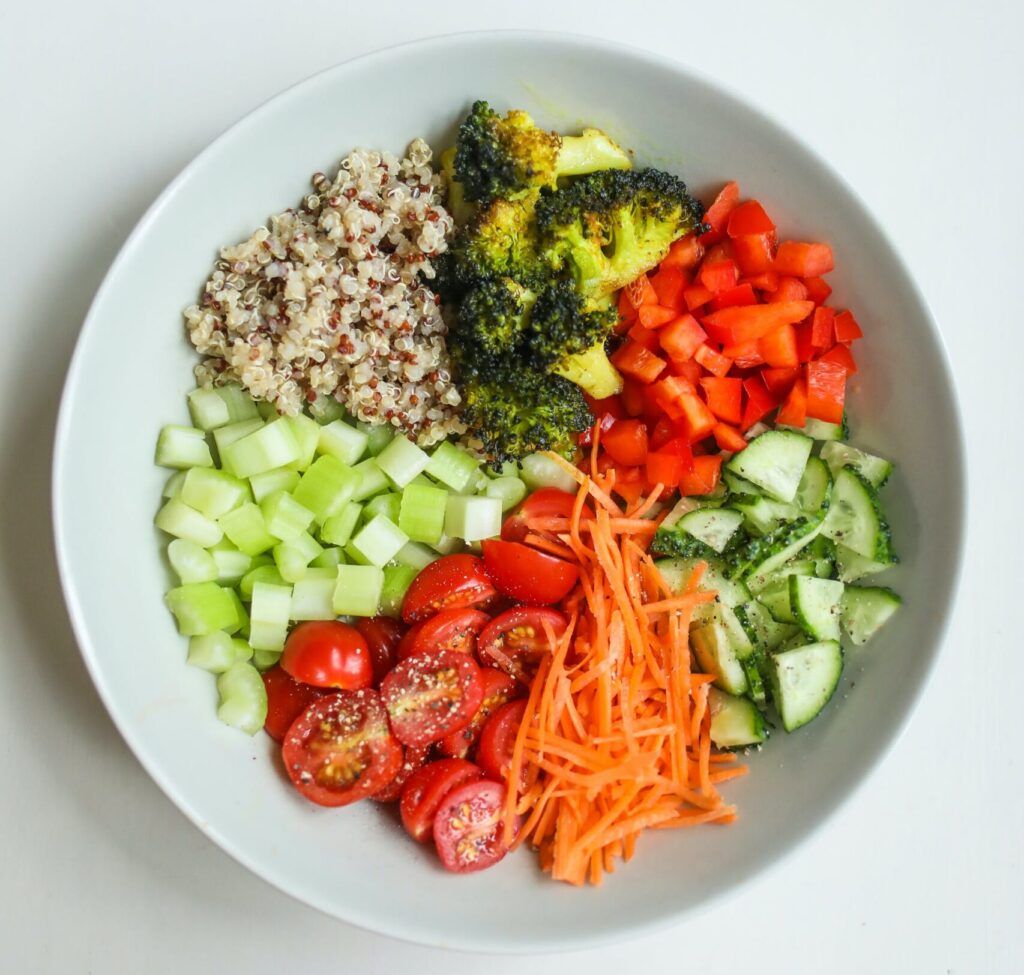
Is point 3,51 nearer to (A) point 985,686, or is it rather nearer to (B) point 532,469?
(B) point 532,469

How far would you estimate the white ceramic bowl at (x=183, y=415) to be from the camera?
2.31m

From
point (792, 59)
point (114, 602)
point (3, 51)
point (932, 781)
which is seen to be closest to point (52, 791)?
point (114, 602)

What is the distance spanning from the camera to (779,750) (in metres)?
2.63

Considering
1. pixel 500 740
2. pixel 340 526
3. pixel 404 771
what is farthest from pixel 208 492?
pixel 500 740

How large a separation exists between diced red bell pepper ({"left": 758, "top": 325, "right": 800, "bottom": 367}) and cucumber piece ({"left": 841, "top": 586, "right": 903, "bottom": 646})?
0.69 m

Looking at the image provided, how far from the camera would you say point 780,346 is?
2.64 m

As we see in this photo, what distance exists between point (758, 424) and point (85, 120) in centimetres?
220

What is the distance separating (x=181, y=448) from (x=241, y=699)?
2.28ft

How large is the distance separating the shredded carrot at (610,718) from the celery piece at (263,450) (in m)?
0.73

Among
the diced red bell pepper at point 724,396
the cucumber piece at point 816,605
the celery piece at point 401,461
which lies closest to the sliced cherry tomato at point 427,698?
the celery piece at point 401,461

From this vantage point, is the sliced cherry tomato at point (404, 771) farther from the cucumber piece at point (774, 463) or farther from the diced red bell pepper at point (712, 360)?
the diced red bell pepper at point (712, 360)

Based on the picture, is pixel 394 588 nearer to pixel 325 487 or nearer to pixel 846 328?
pixel 325 487

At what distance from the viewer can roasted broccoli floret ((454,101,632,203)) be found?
239 cm

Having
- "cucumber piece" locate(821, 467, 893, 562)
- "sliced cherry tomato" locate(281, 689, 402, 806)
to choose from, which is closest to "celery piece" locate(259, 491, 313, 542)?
"sliced cherry tomato" locate(281, 689, 402, 806)
